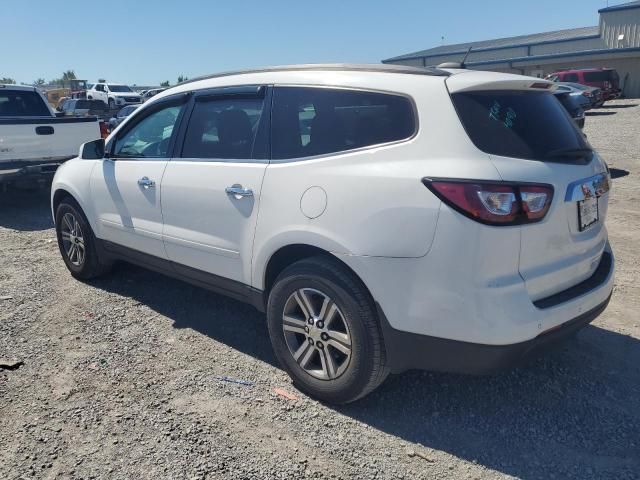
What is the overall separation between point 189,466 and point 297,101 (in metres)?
2.13

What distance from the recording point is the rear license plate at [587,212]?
9.81 feet

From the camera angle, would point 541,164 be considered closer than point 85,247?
Yes

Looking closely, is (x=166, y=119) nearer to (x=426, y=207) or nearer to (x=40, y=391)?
(x=40, y=391)

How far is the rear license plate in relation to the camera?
118 inches

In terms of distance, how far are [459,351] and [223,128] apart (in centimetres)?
219

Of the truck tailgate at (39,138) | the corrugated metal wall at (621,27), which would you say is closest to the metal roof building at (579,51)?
the corrugated metal wall at (621,27)

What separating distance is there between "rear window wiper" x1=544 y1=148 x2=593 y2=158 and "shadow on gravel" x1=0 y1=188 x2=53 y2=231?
23.0 ft

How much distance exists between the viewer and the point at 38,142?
27.2 feet

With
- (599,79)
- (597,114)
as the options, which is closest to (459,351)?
(597,114)

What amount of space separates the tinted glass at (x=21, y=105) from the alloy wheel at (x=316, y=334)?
28.1 ft

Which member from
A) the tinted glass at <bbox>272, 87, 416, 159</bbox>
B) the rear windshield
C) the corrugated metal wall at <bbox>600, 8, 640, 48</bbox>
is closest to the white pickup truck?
the tinted glass at <bbox>272, 87, 416, 159</bbox>

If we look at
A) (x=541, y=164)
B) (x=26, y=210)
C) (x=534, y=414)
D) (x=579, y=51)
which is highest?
(x=579, y=51)

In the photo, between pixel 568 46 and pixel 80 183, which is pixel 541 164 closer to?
pixel 80 183

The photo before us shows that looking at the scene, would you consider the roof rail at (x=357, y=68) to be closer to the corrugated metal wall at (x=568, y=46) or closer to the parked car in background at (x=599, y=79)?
the parked car in background at (x=599, y=79)
